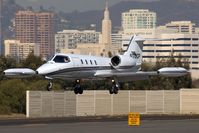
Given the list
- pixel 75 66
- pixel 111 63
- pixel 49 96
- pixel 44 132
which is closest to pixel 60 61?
pixel 75 66

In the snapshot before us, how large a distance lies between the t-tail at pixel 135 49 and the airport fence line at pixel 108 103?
1386 inches

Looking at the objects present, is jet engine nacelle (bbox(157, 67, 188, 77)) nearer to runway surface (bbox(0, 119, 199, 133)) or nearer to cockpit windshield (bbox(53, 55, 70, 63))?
runway surface (bbox(0, 119, 199, 133))

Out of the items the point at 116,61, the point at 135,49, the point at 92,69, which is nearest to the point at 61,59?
the point at 92,69

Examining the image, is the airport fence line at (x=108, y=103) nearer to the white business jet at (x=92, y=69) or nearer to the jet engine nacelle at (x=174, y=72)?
the white business jet at (x=92, y=69)

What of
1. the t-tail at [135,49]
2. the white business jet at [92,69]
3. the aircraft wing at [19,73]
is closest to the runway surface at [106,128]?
the t-tail at [135,49]

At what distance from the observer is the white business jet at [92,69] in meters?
70.6

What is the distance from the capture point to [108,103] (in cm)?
12175

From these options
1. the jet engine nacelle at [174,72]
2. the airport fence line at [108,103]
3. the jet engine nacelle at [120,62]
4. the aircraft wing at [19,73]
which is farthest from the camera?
the airport fence line at [108,103]

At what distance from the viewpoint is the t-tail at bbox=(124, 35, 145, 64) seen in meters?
81.8

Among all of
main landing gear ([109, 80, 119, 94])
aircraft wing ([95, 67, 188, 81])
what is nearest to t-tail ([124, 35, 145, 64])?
aircraft wing ([95, 67, 188, 81])

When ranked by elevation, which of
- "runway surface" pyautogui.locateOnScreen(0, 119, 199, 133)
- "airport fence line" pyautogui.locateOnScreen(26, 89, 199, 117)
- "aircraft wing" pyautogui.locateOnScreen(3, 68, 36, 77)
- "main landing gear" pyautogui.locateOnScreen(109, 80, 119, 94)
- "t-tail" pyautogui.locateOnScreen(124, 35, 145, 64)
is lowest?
"runway surface" pyautogui.locateOnScreen(0, 119, 199, 133)

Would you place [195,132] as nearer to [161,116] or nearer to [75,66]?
[75,66]

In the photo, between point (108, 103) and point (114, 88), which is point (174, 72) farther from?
point (108, 103)

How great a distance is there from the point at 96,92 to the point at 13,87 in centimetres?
1452
